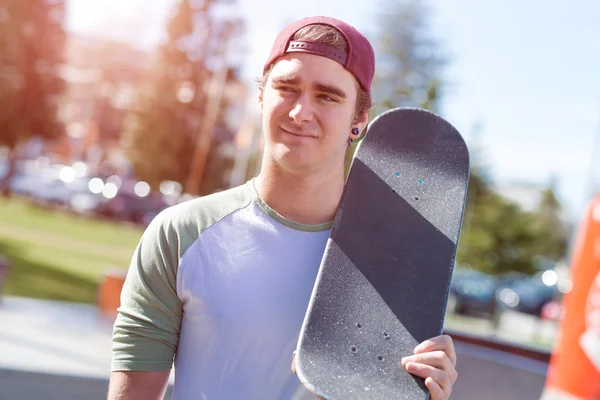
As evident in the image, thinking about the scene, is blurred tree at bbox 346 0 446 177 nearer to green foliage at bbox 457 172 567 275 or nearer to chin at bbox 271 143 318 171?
green foliage at bbox 457 172 567 275

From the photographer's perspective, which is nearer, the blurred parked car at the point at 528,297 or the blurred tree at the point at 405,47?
the blurred tree at the point at 405,47

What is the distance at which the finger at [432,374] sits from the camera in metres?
1.77

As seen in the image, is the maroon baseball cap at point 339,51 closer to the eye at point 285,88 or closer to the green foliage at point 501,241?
the eye at point 285,88

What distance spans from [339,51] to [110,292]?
9492 millimetres

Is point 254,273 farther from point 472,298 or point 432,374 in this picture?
point 472,298

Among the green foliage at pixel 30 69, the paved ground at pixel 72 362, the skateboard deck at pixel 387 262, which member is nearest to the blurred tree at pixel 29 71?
the green foliage at pixel 30 69

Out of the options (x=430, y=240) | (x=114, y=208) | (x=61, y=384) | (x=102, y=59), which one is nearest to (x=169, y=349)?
(x=430, y=240)

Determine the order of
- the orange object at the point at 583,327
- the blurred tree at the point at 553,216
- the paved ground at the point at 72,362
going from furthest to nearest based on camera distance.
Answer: the blurred tree at the point at 553,216 < the orange object at the point at 583,327 < the paved ground at the point at 72,362

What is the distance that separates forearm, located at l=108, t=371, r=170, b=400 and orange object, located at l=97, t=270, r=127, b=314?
8926 mm

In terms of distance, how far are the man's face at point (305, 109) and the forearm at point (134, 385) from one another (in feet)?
2.15

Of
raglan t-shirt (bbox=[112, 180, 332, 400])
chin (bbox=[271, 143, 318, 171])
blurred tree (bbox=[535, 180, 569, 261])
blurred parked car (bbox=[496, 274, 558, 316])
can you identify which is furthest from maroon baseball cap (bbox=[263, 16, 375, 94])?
blurred tree (bbox=[535, 180, 569, 261])

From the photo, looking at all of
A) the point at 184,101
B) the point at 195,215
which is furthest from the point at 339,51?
the point at 184,101

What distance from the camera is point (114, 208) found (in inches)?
1221

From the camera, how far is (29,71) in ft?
115
